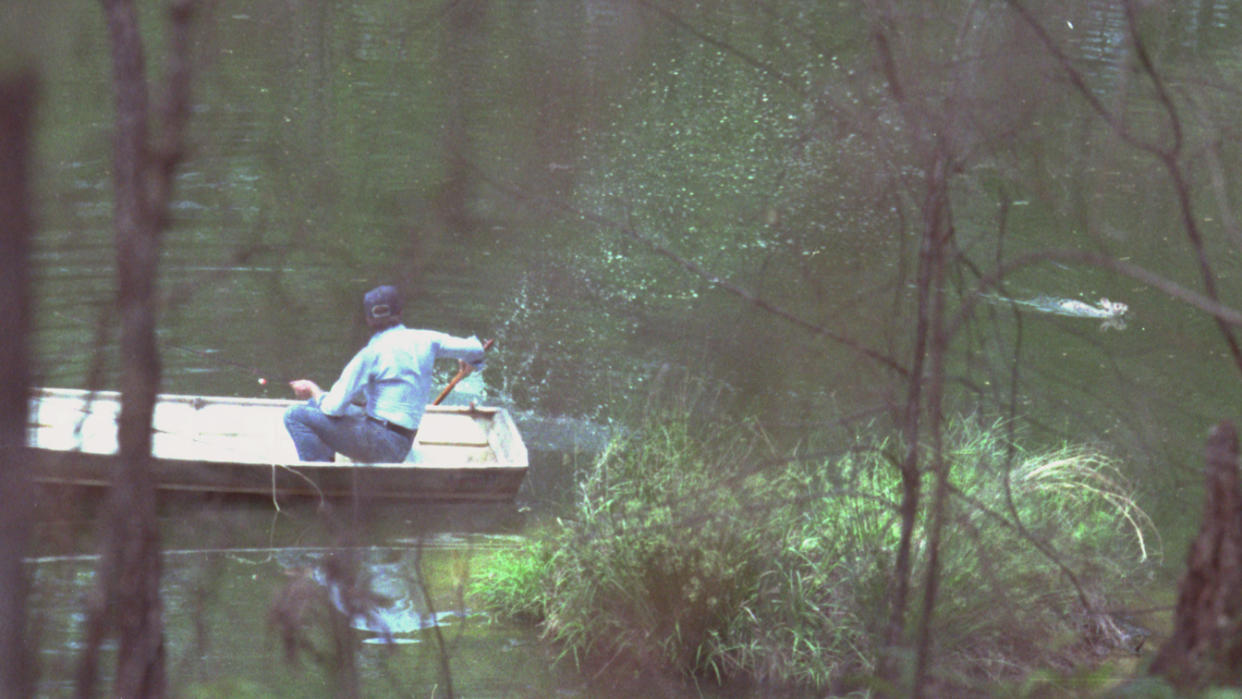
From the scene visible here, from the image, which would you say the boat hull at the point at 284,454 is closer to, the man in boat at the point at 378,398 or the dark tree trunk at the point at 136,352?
the man in boat at the point at 378,398

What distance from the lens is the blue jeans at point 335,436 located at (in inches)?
316

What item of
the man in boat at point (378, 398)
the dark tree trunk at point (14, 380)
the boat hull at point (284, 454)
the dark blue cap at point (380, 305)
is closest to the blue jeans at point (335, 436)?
the man in boat at point (378, 398)

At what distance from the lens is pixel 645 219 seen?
1296 cm

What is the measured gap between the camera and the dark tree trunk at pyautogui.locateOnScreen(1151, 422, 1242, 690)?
2.06 meters

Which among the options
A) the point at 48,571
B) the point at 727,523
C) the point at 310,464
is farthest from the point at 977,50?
the point at 310,464

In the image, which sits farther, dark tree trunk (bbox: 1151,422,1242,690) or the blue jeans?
the blue jeans

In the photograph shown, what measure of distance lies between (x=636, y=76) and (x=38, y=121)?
492 inches

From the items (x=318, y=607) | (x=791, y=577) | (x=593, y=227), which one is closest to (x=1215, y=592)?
(x=318, y=607)

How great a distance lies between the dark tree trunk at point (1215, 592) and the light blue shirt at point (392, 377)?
236 inches

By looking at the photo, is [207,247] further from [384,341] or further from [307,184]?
[384,341]

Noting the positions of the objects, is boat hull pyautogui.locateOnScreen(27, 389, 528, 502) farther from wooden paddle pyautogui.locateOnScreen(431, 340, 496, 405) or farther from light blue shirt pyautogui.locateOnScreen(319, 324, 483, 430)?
light blue shirt pyautogui.locateOnScreen(319, 324, 483, 430)

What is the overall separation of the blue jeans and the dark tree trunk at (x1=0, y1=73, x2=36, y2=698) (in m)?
6.02

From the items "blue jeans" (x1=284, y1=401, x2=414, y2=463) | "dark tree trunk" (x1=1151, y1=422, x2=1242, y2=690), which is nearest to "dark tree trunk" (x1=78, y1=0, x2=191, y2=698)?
"dark tree trunk" (x1=1151, y1=422, x2=1242, y2=690)

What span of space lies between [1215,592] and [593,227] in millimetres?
10544
